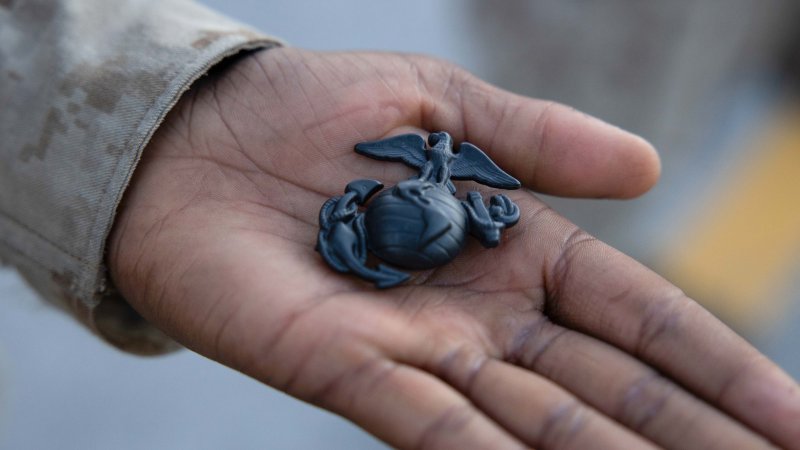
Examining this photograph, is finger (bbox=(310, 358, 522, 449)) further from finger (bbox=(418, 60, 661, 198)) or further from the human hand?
finger (bbox=(418, 60, 661, 198))

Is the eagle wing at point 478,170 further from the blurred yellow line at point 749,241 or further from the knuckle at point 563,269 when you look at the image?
the blurred yellow line at point 749,241

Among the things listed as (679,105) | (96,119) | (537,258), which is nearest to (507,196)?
(537,258)

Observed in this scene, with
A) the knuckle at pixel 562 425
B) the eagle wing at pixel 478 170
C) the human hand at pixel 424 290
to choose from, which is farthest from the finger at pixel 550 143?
the knuckle at pixel 562 425

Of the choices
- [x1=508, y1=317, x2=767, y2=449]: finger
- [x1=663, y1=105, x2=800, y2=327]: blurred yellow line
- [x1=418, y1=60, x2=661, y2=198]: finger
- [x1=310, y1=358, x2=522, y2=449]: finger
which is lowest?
[x1=663, y1=105, x2=800, y2=327]: blurred yellow line

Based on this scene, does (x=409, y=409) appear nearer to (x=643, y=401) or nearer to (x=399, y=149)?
(x=643, y=401)

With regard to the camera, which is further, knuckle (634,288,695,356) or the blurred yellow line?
the blurred yellow line

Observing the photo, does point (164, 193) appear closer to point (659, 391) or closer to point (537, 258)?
point (537, 258)

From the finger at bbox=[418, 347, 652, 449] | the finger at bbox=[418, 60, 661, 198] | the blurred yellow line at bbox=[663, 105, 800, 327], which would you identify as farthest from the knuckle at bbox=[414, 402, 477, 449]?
the blurred yellow line at bbox=[663, 105, 800, 327]
